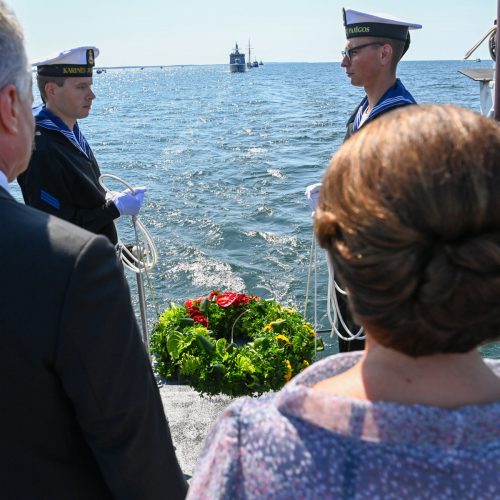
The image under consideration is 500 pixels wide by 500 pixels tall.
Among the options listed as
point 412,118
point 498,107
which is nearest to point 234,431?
point 412,118

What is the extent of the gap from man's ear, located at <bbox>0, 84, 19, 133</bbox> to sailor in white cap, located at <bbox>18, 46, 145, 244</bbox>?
1.89 metres

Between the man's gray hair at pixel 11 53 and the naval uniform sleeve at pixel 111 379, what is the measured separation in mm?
354

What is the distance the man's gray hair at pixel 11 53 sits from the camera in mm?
1183

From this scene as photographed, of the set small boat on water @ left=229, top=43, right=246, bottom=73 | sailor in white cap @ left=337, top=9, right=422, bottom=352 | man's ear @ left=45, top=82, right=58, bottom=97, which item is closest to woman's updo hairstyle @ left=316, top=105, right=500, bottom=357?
sailor in white cap @ left=337, top=9, right=422, bottom=352

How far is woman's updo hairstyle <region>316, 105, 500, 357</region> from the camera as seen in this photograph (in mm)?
791

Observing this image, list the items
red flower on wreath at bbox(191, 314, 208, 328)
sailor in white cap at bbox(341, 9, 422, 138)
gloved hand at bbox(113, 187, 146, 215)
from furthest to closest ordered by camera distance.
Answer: red flower on wreath at bbox(191, 314, 208, 328) < sailor in white cap at bbox(341, 9, 422, 138) < gloved hand at bbox(113, 187, 146, 215)

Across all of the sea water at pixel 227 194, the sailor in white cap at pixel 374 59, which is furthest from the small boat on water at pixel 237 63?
the sailor in white cap at pixel 374 59

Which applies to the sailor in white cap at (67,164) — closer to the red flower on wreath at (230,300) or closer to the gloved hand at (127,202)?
the gloved hand at (127,202)

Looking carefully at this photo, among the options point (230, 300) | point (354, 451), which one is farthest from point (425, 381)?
point (230, 300)

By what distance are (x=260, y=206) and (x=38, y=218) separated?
37.1ft

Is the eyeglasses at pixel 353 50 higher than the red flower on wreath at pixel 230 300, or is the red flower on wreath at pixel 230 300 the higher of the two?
the eyeglasses at pixel 353 50

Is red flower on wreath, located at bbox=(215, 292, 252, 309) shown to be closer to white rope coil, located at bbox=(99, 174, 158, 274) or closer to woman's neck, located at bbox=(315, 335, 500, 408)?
white rope coil, located at bbox=(99, 174, 158, 274)

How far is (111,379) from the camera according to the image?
1226 mm

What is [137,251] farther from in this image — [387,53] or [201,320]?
[387,53]
